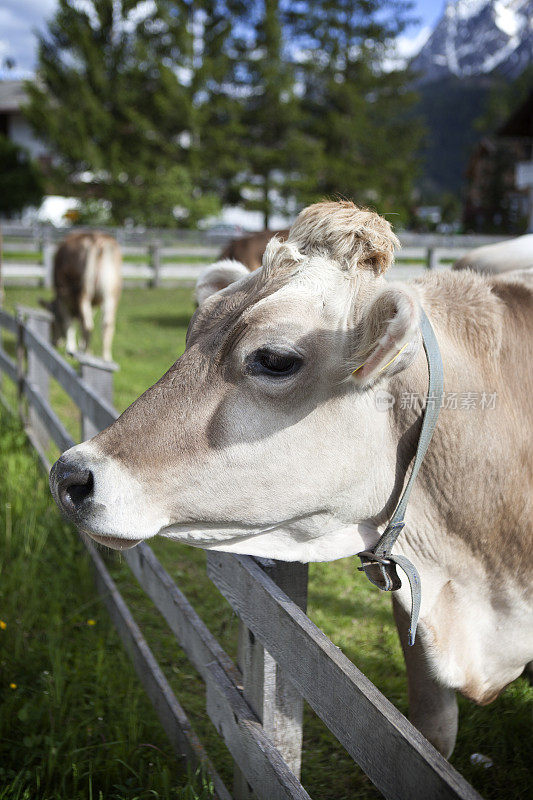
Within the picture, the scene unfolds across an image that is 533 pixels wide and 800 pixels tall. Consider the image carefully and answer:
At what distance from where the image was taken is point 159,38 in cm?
3272

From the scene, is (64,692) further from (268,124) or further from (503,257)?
(268,124)

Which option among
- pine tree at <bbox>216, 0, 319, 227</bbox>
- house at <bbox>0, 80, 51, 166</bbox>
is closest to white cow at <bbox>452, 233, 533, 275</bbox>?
pine tree at <bbox>216, 0, 319, 227</bbox>

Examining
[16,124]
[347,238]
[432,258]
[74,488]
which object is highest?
[16,124]

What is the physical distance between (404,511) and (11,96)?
4372cm

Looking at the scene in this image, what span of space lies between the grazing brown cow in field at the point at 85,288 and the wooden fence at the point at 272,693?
22.9ft

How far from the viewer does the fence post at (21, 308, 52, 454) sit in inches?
209

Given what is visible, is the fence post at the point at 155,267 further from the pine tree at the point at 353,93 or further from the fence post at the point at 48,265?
the pine tree at the point at 353,93

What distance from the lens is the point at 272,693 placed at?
192 cm

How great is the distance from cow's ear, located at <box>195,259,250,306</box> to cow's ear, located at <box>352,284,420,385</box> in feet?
2.26

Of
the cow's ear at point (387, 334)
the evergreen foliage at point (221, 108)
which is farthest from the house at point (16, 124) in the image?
the cow's ear at point (387, 334)

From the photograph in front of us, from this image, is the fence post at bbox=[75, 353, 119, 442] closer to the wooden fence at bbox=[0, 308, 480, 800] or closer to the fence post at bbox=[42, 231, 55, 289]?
the wooden fence at bbox=[0, 308, 480, 800]

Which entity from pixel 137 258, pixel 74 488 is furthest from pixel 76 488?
pixel 137 258

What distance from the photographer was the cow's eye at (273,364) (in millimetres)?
1729

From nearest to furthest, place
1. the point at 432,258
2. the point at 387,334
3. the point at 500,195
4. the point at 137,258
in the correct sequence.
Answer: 1. the point at 387,334
2. the point at 432,258
3. the point at 137,258
4. the point at 500,195
